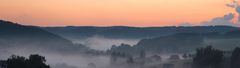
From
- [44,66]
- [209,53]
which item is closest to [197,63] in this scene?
Result: [209,53]

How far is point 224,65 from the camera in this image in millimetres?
180500

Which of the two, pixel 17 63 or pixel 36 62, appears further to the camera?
pixel 36 62

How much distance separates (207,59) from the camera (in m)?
178

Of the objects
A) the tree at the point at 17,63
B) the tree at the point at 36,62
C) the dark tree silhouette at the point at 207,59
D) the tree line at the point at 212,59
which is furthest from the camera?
the dark tree silhouette at the point at 207,59

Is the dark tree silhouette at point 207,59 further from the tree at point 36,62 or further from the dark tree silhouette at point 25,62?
the dark tree silhouette at point 25,62

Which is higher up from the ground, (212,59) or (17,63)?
(17,63)

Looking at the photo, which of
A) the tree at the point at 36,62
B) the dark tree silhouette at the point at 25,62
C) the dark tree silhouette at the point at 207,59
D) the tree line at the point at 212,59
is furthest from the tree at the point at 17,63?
the dark tree silhouette at the point at 207,59

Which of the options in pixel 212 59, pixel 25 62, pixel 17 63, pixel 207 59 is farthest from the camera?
pixel 207 59

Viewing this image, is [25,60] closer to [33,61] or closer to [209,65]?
[33,61]

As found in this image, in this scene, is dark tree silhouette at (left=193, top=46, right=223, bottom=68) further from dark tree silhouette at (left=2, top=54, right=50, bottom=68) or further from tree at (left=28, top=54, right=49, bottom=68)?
dark tree silhouette at (left=2, top=54, right=50, bottom=68)

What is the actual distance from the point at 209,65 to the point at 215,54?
5.28 metres

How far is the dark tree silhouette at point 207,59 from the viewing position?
7018 inches

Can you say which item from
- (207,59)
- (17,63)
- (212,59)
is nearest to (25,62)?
(17,63)

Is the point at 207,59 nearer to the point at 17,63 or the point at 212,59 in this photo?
the point at 212,59
